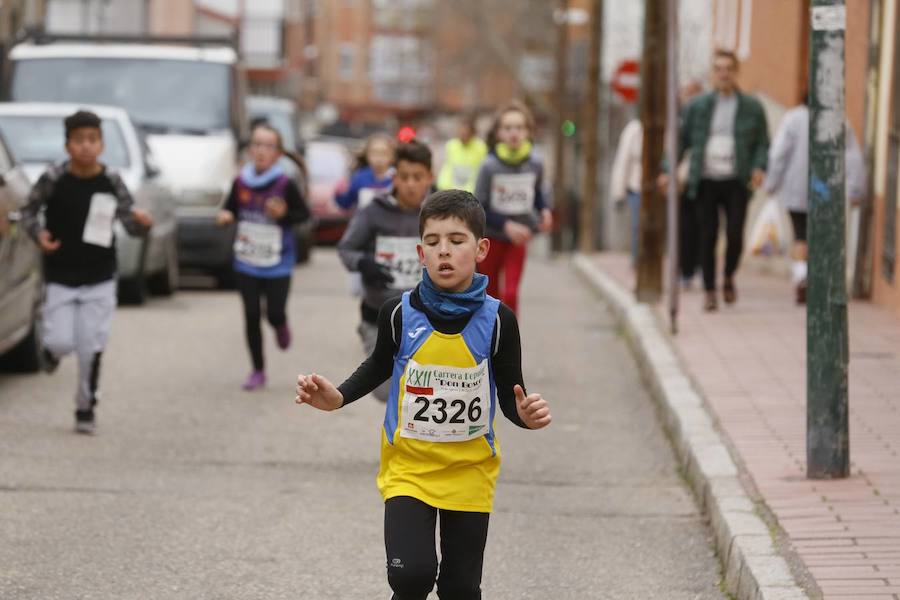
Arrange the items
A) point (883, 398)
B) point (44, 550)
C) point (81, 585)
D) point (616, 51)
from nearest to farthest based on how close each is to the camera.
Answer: point (81, 585) < point (44, 550) < point (883, 398) < point (616, 51)

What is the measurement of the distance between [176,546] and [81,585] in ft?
2.23

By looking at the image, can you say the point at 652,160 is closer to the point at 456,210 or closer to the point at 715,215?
the point at 715,215

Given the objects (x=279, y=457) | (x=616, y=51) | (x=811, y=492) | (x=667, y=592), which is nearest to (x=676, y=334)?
(x=279, y=457)

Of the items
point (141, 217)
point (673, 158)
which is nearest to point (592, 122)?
point (673, 158)

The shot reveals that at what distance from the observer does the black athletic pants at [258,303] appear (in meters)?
11.5

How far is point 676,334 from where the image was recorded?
13.1 m

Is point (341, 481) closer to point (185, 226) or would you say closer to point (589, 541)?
point (589, 541)

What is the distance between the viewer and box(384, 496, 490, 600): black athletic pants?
514 centimetres

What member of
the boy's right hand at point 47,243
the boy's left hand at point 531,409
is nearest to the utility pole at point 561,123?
the boy's right hand at point 47,243

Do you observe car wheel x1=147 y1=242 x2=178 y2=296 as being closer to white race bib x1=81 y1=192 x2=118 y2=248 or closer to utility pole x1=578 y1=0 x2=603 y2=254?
white race bib x1=81 y1=192 x2=118 y2=248

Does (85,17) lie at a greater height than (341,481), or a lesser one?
greater

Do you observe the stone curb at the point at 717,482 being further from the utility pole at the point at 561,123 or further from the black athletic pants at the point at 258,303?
the utility pole at the point at 561,123

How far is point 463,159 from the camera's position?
1723 cm

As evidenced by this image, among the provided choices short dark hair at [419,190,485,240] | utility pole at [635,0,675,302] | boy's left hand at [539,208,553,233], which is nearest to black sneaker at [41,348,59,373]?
boy's left hand at [539,208,553,233]
